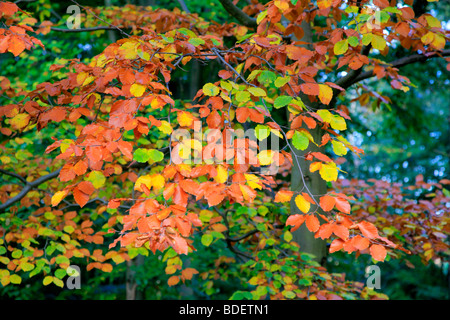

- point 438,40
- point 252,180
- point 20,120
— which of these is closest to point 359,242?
point 252,180

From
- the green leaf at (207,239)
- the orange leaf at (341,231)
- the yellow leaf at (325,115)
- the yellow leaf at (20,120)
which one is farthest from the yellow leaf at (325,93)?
the yellow leaf at (20,120)

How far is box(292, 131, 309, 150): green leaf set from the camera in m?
1.62

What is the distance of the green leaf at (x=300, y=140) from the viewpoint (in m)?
1.62

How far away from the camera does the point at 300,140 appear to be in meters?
1.64

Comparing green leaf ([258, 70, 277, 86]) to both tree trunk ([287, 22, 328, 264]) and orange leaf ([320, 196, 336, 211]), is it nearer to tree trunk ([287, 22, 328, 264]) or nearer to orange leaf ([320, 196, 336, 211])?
orange leaf ([320, 196, 336, 211])

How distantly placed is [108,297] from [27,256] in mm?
3413

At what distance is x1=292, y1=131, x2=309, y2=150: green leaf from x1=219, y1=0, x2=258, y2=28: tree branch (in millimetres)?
1959

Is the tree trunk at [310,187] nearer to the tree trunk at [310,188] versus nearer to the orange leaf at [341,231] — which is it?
the tree trunk at [310,188]

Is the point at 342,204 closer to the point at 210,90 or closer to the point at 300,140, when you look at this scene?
the point at 300,140

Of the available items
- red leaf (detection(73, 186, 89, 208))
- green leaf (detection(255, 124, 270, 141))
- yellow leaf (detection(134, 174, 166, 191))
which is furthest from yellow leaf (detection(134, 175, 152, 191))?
green leaf (detection(255, 124, 270, 141))

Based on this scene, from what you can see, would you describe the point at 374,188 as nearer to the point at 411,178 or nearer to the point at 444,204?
the point at 444,204

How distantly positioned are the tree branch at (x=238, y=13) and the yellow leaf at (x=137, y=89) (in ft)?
6.01
